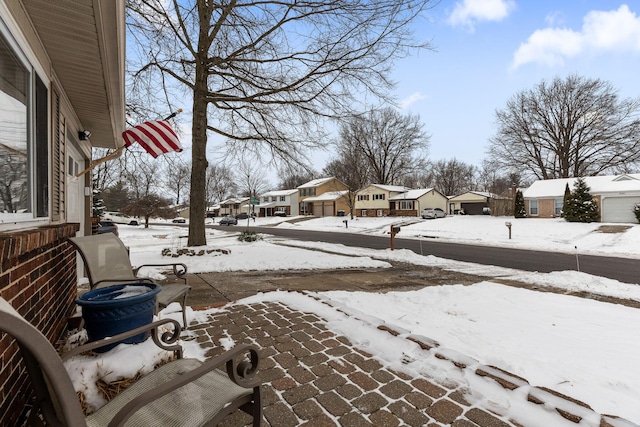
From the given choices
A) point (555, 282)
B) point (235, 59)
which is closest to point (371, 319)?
point (555, 282)

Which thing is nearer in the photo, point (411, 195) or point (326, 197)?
point (411, 195)

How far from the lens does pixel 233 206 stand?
69250mm

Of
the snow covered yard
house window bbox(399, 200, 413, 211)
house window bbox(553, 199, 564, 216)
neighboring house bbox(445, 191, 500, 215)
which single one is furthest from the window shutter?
neighboring house bbox(445, 191, 500, 215)

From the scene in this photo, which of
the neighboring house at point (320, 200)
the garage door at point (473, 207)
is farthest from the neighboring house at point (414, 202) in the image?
the neighboring house at point (320, 200)

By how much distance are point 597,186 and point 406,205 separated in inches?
733

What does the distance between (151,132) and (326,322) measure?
4157mm

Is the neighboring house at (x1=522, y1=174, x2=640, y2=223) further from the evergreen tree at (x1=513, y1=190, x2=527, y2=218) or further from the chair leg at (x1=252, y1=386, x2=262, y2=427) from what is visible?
the chair leg at (x1=252, y1=386, x2=262, y2=427)

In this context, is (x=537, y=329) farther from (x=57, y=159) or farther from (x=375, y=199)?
(x=375, y=199)

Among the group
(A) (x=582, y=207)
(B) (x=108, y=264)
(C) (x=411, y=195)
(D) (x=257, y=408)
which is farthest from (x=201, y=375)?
(C) (x=411, y=195)

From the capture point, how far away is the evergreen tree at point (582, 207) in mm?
23562

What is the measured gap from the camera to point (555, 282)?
21.9 feet

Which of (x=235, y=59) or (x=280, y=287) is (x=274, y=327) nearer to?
(x=280, y=287)

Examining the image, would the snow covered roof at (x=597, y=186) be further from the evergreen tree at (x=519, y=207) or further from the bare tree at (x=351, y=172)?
the bare tree at (x=351, y=172)

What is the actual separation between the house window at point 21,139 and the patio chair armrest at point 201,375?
5.62 ft
